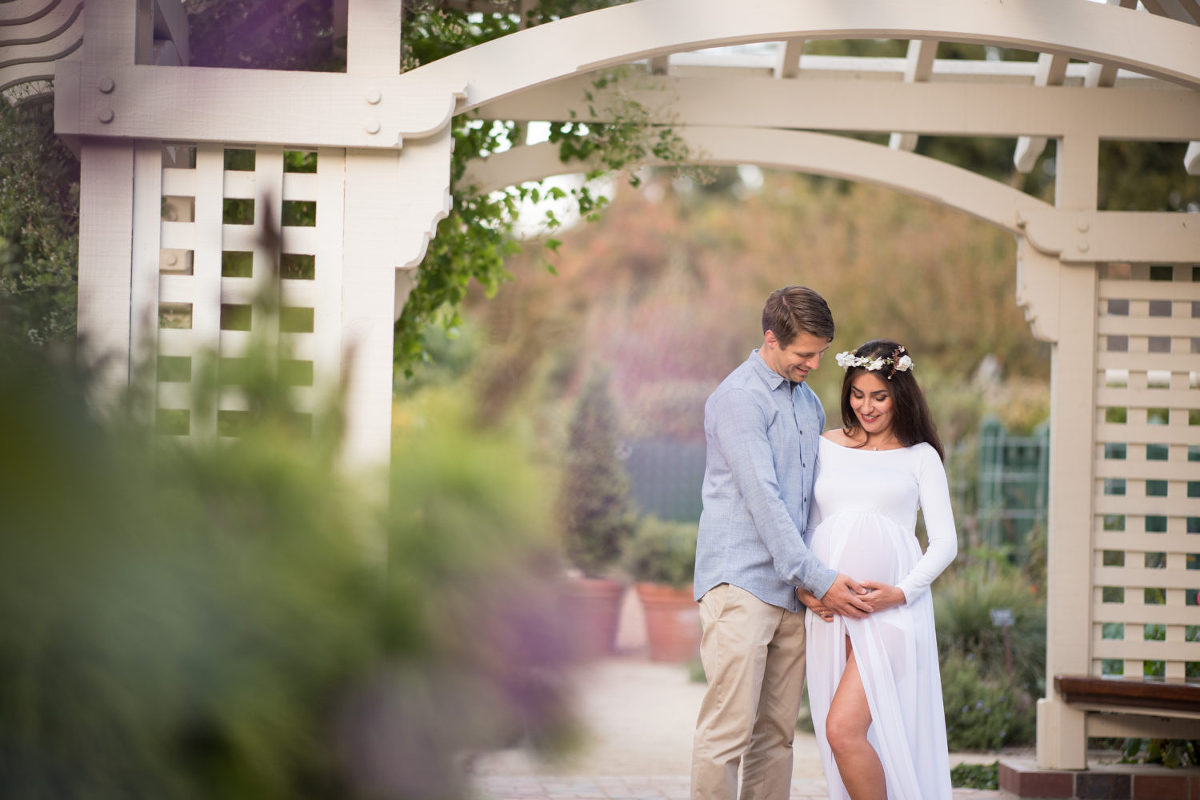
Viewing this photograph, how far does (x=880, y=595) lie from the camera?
3350mm

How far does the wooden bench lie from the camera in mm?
4484

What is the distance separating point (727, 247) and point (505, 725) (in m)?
19.7

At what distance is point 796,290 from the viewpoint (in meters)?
A: 3.42

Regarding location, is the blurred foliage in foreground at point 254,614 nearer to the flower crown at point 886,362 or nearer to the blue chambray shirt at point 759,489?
the blue chambray shirt at point 759,489

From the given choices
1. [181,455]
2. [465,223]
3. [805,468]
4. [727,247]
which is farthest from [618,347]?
[181,455]

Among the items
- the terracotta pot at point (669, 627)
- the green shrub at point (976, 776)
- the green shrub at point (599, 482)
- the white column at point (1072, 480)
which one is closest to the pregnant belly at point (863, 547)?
the white column at point (1072, 480)

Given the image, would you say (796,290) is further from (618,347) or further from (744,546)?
(618,347)

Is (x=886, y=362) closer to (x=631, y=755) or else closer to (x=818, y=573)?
(x=818, y=573)

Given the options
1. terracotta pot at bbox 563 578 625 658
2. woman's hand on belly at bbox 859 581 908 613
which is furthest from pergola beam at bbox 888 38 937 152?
terracotta pot at bbox 563 578 625 658

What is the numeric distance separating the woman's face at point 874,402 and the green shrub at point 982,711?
308 cm

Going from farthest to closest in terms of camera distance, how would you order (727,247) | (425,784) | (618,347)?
(727,247), (618,347), (425,784)

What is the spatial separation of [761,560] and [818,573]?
171mm

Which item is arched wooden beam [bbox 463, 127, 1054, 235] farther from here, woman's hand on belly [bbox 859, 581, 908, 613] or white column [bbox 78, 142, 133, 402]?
white column [bbox 78, 142, 133, 402]

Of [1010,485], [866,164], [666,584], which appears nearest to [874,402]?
[866,164]
